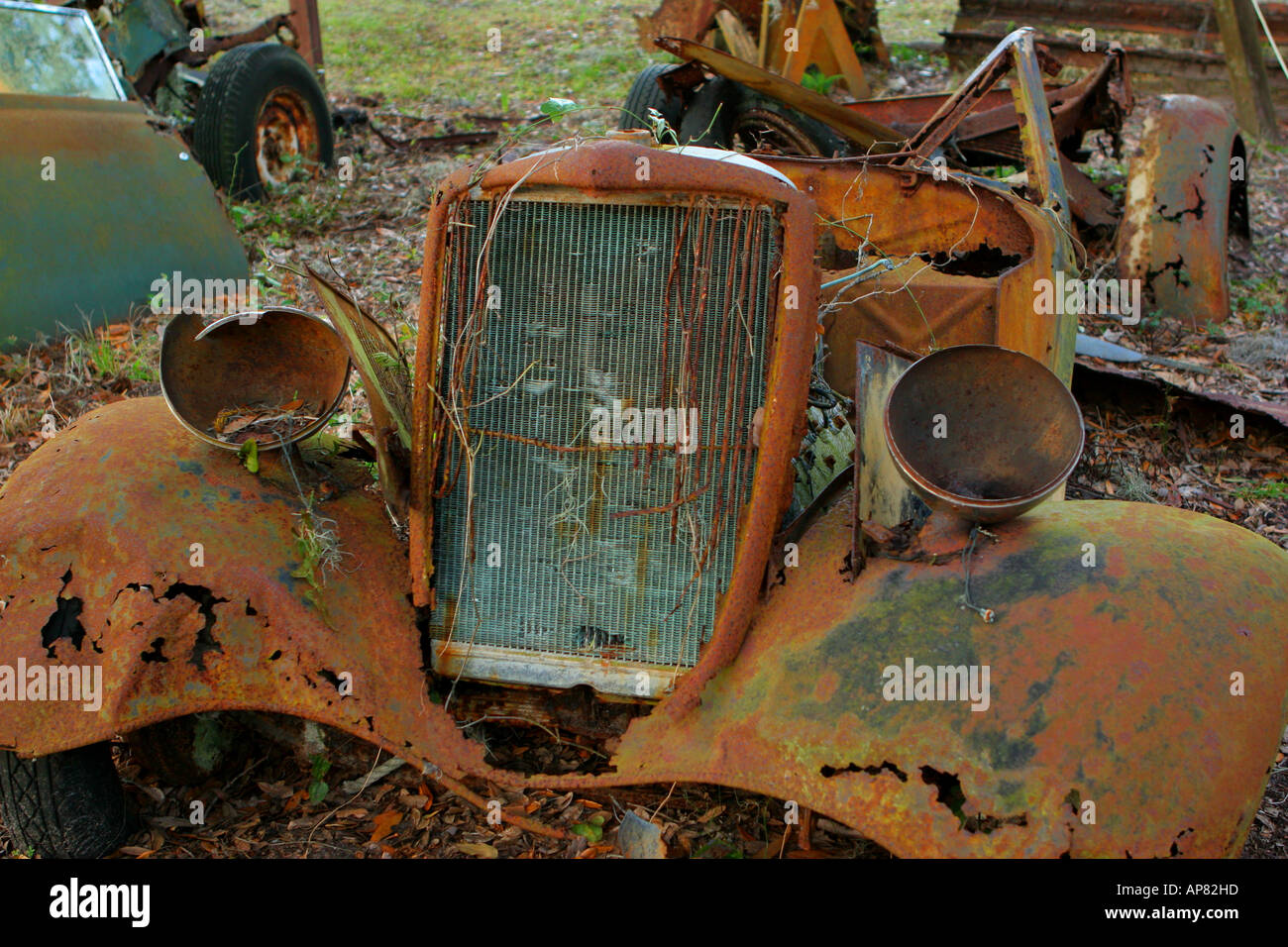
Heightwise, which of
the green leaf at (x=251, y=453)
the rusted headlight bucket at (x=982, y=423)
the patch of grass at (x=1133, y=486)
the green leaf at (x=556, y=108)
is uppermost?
the green leaf at (x=556, y=108)

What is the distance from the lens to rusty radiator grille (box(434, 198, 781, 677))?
104 inches

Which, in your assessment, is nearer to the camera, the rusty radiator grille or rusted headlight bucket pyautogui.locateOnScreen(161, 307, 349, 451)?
the rusty radiator grille

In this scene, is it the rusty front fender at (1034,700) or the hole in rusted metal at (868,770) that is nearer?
the rusty front fender at (1034,700)

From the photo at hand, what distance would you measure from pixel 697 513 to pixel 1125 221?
16.4 ft

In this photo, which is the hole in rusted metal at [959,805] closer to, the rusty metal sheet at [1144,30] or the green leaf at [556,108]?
the green leaf at [556,108]

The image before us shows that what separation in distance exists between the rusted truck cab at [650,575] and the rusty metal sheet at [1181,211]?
4.39m

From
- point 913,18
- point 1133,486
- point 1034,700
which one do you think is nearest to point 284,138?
point 1133,486

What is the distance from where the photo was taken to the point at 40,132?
5.64 m

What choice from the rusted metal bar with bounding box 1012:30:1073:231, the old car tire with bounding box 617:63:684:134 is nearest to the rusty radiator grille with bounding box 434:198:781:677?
the rusted metal bar with bounding box 1012:30:1073:231

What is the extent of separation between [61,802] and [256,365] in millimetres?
1230

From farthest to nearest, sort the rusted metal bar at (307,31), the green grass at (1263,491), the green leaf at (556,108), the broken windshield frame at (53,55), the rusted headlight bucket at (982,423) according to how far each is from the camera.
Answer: the rusted metal bar at (307,31) < the broken windshield frame at (53,55) < the green grass at (1263,491) < the green leaf at (556,108) < the rusted headlight bucket at (982,423)

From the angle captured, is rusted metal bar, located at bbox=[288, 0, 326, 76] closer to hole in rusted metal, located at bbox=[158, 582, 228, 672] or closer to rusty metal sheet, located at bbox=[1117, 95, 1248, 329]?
rusty metal sheet, located at bbox=[1117, 95, 1248, 329]

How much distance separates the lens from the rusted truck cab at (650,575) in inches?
86.6

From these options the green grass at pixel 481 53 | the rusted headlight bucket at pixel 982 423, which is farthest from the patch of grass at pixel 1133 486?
the green grass at pixel 481 53
